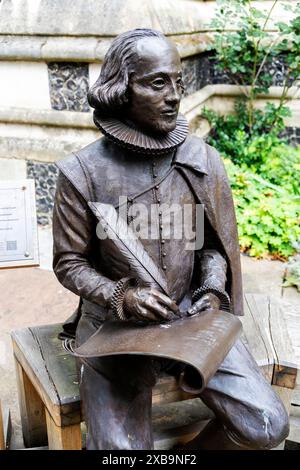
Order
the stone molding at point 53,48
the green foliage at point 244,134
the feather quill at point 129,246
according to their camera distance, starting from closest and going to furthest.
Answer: the feather quill at point 129,246, the stone molding at point 53,48, the green foliage at point 244,134

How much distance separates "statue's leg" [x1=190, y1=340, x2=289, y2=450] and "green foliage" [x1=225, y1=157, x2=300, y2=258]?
111 inches

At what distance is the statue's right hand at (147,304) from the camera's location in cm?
184

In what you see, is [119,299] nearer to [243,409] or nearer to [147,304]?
[147,304]

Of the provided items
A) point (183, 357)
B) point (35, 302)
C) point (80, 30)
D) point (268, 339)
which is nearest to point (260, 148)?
point (80, 30)

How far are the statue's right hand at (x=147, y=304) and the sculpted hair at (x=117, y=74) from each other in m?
0.70

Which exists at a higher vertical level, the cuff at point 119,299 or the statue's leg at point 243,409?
the cuff at point 119,299

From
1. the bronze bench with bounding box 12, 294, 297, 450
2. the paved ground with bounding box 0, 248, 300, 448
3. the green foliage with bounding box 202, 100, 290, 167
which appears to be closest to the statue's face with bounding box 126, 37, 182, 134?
the bronze bench with bounding box 12, 294, 297, 450

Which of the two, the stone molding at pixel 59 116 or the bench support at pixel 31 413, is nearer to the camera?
the bench support at pixel 31 413

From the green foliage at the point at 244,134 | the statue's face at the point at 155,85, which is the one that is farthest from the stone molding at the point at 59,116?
the statue's face at the point at 155,85

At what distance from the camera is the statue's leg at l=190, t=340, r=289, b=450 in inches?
75.7

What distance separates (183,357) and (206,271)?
0.63m

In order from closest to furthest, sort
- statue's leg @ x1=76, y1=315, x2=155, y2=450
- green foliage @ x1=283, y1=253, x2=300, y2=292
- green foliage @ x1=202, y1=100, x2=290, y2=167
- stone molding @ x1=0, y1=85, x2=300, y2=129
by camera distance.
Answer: statue's leg @ x1=76, y1=315, x2=155, y2=450, green foliage @ x1=283, y1=253, x2=300, y2=292, stone molding @ x1=0, y1=85, x2=300, y2=129, green foliage @ x1=202, y1=100, x2=290, y2=167

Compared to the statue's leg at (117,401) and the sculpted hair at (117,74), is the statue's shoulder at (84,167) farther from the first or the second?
the statue's leg at (117,401)
